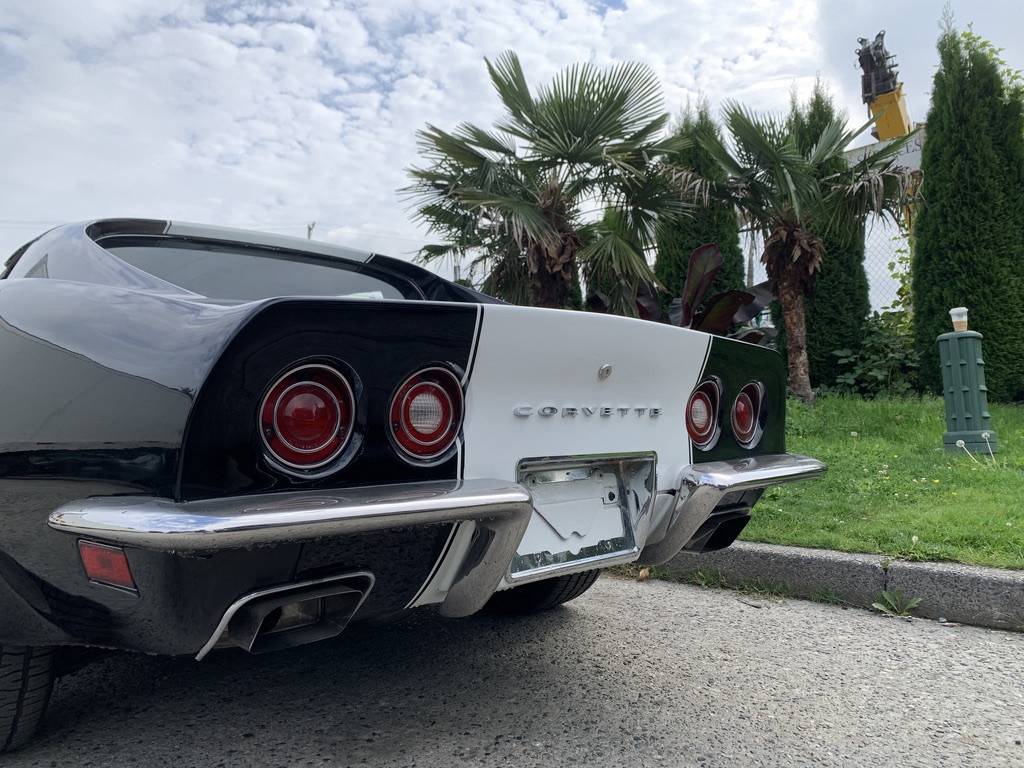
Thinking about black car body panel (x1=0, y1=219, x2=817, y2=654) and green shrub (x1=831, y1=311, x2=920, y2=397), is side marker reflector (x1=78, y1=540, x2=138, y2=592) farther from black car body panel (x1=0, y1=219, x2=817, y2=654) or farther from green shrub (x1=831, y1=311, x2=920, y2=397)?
green shrub (x1=831, y1=311, x2=920, y2=397)

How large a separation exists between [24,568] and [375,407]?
79cm

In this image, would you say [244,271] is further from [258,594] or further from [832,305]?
[832,305]

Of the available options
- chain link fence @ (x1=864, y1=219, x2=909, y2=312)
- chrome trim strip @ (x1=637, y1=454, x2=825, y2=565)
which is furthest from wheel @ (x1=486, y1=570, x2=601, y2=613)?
chain link fence @ (x1=864, y1=219, x2=909, y2=312)

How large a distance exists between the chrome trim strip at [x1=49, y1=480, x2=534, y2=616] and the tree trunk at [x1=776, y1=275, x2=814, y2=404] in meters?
7.30

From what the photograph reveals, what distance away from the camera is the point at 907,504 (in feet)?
12.8

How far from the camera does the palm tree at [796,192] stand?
25.0 feet

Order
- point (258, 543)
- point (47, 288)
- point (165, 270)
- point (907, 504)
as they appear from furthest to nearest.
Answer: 1. point (907, 504)
2. point (165, 270)
3. point (47, 288)
4. point (258, 543)

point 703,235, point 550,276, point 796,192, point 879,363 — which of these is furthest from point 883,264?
point 550,276

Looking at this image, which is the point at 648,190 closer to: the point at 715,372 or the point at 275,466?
the point at 715,372

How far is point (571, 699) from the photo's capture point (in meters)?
2.14

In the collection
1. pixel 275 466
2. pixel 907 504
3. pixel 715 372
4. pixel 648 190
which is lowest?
pixel 907 504

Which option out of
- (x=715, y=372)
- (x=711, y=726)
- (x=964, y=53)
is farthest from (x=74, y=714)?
(x=964, y=53)

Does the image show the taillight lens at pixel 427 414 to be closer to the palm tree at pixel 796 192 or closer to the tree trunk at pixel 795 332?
the palm tree at pixel 796 192

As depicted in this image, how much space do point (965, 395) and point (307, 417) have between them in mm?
5106
